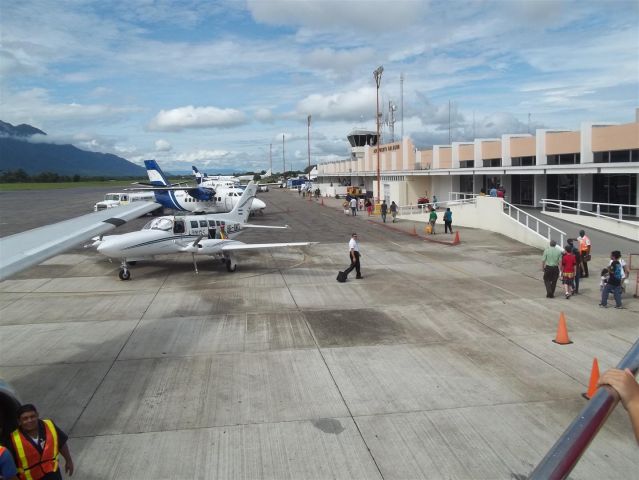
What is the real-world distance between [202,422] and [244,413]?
0.62 m

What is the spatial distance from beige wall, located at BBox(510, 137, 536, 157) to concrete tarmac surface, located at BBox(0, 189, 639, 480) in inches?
610

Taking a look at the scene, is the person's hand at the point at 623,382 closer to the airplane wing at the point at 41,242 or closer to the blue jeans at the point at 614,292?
the airplane wing at the point at 41,242

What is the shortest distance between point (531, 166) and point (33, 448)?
27.9 m

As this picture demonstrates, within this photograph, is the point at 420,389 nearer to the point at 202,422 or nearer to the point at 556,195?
the point at 202,422

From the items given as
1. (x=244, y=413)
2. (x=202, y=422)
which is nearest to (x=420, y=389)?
(x=244, y=413)

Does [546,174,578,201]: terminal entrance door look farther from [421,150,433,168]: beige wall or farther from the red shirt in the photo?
the red shirt

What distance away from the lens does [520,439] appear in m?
6.77

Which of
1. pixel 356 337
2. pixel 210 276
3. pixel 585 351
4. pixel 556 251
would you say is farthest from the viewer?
pixel 210 276

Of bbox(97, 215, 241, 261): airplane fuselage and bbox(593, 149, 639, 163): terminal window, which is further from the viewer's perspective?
bbox(593, 149, 639, 163): terminal window

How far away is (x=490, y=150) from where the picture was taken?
35.1 metres

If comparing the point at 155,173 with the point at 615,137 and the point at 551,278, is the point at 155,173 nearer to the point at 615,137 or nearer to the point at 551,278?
the point at 615,137

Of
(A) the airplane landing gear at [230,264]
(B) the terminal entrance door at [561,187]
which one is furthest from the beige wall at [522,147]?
(A) the airplane landing gear at [230,264]

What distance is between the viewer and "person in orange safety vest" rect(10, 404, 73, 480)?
485 cm

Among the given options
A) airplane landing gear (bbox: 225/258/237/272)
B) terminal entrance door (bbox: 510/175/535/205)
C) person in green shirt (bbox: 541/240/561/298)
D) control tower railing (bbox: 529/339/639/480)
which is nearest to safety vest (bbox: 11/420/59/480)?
control tower railing (bbox: 529/339/639/480)
